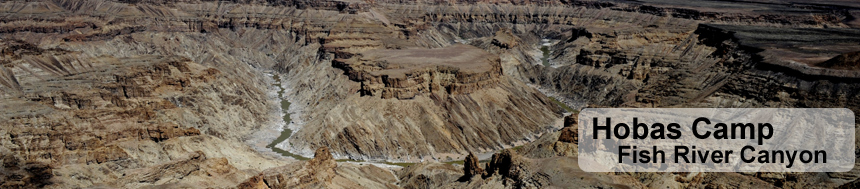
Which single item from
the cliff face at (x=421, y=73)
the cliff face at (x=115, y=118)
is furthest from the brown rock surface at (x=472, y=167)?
the cliff face at (x=421, y=73)

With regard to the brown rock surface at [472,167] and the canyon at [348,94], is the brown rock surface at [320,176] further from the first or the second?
the brown rock surface at [472,167]

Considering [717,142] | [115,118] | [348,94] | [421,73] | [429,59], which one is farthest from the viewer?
[429,59]

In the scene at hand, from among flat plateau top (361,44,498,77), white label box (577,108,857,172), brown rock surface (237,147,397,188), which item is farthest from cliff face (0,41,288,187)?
white label box (577,108,857,172)

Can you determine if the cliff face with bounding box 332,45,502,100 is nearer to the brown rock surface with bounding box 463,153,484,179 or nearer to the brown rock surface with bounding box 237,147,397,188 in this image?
the brown rock surface with bounding box 237,147,397,188

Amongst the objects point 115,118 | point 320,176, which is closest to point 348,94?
point 115,118

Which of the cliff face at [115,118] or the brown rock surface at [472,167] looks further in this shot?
the brown rock surface at [472,167]

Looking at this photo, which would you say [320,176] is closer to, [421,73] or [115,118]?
[115,118]

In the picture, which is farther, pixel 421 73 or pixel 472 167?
pixel 421 73

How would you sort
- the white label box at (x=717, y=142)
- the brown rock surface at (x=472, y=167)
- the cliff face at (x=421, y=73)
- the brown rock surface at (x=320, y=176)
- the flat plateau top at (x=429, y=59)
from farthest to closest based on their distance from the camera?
the flat plateau top at (x=429, y=59) → the cliff face at (x=421, y=73) → the brown rock surface at (x=472, y=167) → the brown rock surface at (x=320, y=176) → the white label box at (x=717, y=142)
